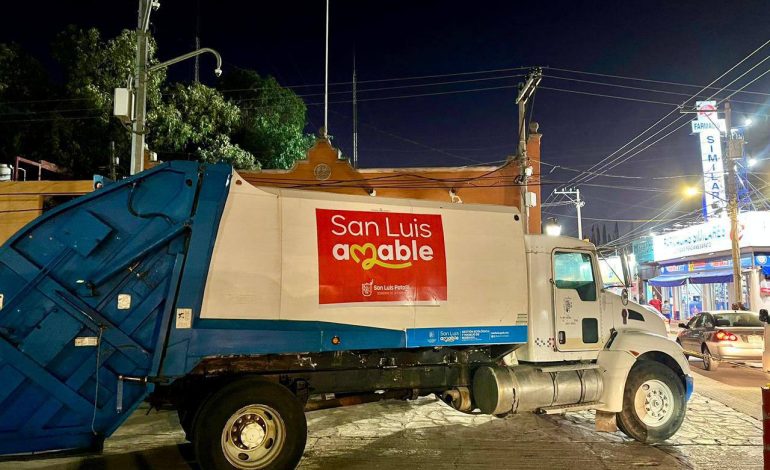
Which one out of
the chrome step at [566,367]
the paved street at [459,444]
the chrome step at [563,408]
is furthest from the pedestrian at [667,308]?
the chrome step at [563,408]

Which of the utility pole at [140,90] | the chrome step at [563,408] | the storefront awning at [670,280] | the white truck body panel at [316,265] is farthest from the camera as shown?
the storefront awning at [670,280]

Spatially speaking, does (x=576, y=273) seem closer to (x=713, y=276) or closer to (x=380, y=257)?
(x=380, y=257)

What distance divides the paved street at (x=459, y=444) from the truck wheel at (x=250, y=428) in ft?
2.38

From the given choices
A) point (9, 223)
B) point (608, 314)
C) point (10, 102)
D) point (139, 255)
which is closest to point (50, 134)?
point (10, 102)

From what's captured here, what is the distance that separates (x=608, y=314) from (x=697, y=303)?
27938 mm

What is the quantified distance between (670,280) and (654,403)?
26542 millimetres

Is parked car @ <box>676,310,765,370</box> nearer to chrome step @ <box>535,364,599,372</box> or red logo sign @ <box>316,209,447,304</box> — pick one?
chrome step @ <box>535,364,599,372</box>

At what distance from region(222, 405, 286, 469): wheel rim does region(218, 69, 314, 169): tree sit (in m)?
19.4

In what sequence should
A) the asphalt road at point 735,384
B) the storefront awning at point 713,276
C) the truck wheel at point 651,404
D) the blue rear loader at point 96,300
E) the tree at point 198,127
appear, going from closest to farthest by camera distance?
the blue rear loader at point 96,300 → the truck wheel at point 651,404 → the asphalt road at point 735,384 → the tree at point 198,127 → the storefront awning at point 713,276

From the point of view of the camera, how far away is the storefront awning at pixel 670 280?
28977 millimetres

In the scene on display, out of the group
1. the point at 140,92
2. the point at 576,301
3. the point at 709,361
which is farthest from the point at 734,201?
the point at 140,92

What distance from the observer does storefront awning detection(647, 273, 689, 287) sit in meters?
29.0

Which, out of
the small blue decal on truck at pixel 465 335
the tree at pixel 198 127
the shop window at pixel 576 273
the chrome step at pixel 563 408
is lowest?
the chrome step at pixel 563 408

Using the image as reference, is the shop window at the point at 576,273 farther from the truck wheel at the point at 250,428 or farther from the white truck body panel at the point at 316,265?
the truck wheel at the point at 250,428
